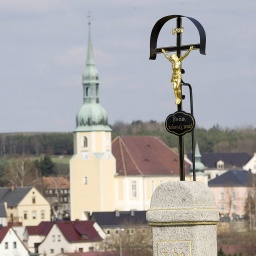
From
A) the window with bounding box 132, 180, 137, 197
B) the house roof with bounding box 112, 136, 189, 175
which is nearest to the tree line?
the house roof with bounding box 112, 136, 189, 175

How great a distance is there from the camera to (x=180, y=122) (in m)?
11.5

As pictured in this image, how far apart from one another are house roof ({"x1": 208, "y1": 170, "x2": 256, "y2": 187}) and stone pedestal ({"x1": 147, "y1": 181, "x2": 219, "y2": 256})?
357 ft

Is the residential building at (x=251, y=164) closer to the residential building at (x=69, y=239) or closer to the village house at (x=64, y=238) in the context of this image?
the village house at (x=64, y=238)

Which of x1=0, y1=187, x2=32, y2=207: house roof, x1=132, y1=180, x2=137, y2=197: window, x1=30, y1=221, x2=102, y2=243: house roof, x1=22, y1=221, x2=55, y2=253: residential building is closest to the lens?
x1=30, y1=221, x2=102, y2=243: house roof

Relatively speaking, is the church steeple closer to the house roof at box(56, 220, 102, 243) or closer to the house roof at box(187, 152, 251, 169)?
the house roof at box(56, 220, 102, 243)

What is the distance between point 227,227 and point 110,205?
18.9 metres

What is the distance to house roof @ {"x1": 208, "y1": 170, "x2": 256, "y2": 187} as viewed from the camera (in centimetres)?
12238

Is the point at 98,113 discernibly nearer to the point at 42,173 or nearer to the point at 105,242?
the point at 105,242

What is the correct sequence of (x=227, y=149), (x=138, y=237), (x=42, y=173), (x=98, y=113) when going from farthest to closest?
(x=227, y=149) < (x=42, y=173) < (x=98, y=113) < (x=138, y=237)

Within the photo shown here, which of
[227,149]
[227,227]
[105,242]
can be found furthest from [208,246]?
[227,149]

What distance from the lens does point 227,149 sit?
186m

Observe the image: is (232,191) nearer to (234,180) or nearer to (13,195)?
(234,180)

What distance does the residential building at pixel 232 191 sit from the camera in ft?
389

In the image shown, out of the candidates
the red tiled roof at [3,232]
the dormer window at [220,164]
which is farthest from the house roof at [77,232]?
the dormer window at [220,164]
